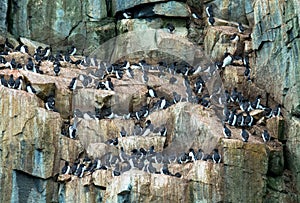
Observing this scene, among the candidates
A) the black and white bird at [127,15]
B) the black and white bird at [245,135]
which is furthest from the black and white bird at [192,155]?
the black and white bird at [127,15]

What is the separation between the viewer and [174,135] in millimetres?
26297

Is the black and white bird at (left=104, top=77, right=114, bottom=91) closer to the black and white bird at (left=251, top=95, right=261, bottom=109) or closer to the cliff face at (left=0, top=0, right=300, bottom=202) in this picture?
the cliff face at (left=0, top=0, right=300, bottom=202)

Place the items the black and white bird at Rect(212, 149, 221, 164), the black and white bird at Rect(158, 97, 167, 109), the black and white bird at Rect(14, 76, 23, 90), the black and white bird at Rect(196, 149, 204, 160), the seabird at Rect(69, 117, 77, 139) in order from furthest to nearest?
the black and white bird at Rect(158, 97, 167, 109) → the seabird at Rect(69, 117, 77, 139) → the black and white bird at Rect(14, 76, 23, 90) → the black and white bird at Rect(196, 149, 204, 160) → the black and white bird at Rect(212, 149, 221, 164)

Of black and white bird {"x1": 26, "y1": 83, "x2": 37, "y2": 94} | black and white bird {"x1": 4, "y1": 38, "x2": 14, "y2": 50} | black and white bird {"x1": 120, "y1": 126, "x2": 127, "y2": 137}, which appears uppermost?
black and white bird {"x1": 4, "y1": 38, "x2": 14, "y2": 50}

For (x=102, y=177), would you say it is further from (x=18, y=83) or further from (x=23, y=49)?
(x=23, y=49)

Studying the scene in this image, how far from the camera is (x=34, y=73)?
2828cm

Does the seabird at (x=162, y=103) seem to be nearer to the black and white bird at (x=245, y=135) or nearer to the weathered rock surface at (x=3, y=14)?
the black and white bird at (x=245, y=135)

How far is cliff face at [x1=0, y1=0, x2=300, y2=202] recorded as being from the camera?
23812 mm

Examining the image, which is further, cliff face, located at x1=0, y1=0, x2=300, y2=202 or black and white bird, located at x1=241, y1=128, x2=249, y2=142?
black and white bird, located at x1=241, y1=128, x2=249, y2=142

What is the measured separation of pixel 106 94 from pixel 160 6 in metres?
5.75

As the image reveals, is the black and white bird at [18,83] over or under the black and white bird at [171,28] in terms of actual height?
under

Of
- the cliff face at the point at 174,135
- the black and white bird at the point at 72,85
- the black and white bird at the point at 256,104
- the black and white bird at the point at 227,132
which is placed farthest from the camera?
the black and white bird at the point at 72,85

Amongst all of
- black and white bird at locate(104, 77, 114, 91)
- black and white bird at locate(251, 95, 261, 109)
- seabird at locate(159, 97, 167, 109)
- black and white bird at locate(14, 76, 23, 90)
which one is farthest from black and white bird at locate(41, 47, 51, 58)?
black and white bird at locate(251, 95, 261, 109)

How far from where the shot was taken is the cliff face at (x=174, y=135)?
2381 cm
